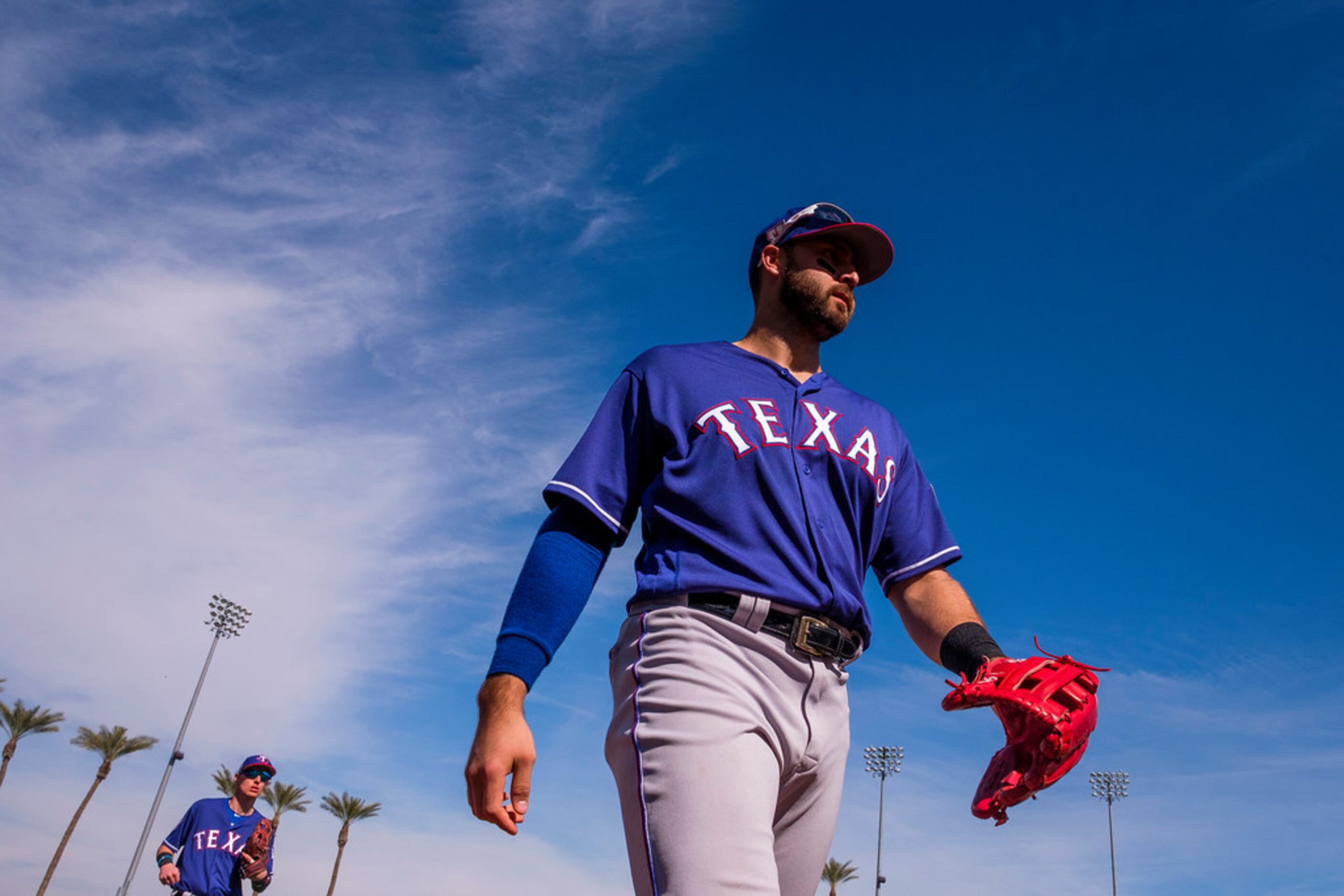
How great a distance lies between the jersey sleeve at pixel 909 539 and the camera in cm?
302

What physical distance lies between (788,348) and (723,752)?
150 cm

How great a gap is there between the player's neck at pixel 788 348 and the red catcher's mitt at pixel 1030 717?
46.0 inches

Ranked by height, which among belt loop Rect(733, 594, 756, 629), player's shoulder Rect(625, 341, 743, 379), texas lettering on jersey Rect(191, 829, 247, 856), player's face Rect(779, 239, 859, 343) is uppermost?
player's face Rect(779, 239, 859, 343)

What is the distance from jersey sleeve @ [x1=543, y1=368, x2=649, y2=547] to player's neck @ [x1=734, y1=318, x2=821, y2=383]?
1.65ft

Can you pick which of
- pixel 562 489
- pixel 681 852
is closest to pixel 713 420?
pixel 562 489

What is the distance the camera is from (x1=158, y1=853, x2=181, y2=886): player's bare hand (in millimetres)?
8242

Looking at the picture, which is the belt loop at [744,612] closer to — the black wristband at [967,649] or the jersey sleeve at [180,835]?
the black wristband at [967,649]

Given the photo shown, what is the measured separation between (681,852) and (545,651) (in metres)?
0.60

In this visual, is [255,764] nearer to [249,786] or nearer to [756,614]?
[249,786]

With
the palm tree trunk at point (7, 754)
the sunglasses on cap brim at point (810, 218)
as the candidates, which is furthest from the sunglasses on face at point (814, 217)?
the palm tree trunk at point (7, 754)

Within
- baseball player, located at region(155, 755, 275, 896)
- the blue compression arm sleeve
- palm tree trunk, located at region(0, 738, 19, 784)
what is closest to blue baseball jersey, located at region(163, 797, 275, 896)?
baseball player, located at region(155, 755, 275, 896)

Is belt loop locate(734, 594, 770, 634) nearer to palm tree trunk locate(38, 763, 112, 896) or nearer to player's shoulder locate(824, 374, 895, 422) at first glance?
player's shoulder locate(824, 374, 895, 422)

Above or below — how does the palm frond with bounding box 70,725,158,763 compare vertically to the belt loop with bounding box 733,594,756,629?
above

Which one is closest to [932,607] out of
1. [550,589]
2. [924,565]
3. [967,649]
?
[924,565]
